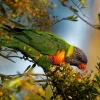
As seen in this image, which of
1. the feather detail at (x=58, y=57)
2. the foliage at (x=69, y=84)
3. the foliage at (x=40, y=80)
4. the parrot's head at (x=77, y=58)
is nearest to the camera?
the foliage at (x=40, y=80)

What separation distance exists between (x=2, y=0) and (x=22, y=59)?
0.49m

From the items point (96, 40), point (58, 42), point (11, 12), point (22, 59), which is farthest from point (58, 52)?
point (96, 40)

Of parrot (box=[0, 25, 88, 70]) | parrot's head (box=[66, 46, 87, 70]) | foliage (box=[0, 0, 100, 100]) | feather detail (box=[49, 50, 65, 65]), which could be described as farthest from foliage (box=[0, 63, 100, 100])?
parrot's head (box=[66, 46, 87, 70])

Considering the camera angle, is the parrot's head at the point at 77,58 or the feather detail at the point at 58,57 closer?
the feather detail at the point at 58,57

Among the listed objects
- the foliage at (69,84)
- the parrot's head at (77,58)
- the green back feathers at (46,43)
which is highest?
the foliage at (69,84)

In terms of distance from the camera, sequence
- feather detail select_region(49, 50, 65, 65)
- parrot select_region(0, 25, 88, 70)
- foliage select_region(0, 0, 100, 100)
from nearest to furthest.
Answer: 1. foliage select_region(0, 0, 100, 100)
2. parrot select_region(0, 25, 88, 70)
3. feather detail select_region(49, 50, 65, 65)

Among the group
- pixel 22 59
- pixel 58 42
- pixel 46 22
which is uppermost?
pixel 46 22

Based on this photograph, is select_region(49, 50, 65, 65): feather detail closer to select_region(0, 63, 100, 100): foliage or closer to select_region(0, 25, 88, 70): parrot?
select_region(0, 25, 88, 70): parrot

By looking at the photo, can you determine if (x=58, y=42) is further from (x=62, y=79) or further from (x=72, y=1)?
(x=62, y=79)

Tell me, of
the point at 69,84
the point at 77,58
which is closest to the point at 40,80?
the point at 69,84

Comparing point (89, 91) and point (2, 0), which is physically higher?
point (2, 0)

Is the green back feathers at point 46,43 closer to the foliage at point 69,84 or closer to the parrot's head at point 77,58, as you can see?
the parrot's head at point 77,58

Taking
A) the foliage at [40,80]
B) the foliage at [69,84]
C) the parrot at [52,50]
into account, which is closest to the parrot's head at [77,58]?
the parrot at [52,50]

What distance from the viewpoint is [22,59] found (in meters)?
1.09
